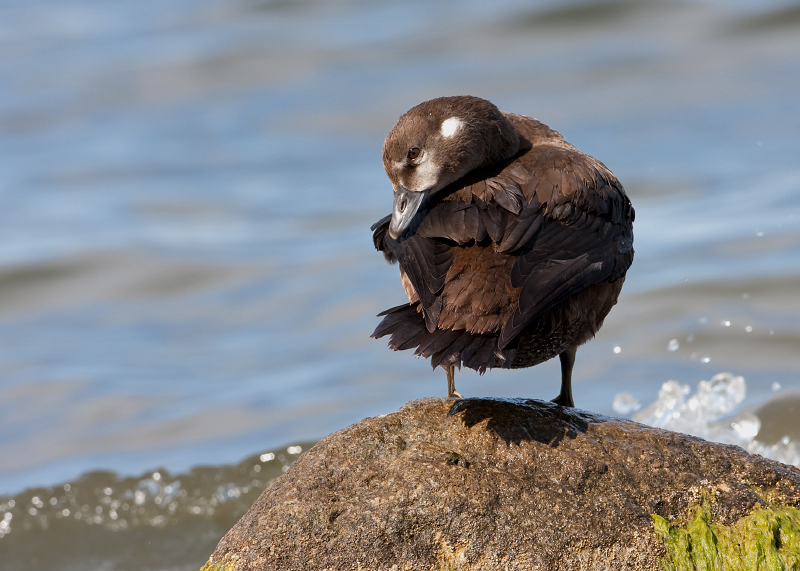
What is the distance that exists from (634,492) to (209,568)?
5.53 feet

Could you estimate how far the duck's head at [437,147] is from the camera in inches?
173

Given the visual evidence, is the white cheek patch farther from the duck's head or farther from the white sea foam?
the white sea foam

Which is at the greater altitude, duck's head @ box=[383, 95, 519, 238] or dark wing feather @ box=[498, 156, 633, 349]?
duck's head @ box=[383, 95, 519, 238]

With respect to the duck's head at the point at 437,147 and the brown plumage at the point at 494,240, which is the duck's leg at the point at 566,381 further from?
the duck's head at the point at 437,147

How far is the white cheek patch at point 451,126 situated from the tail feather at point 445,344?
0.99 metres

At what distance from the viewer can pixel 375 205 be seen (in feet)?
42.5

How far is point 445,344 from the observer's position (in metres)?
3.68

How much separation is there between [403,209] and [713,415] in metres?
4.84

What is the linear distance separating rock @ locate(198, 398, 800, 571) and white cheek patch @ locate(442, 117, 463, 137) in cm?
126

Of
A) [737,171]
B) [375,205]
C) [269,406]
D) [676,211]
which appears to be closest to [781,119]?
[737,171]

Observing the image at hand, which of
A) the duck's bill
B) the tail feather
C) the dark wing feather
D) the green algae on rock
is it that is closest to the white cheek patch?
the duck's bill

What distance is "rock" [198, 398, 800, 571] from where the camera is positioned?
354 cm

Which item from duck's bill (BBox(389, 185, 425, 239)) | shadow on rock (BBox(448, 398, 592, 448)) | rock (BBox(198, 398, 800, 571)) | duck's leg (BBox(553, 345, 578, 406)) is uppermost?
duck's bill (BBox(389, 185, 425, 239))

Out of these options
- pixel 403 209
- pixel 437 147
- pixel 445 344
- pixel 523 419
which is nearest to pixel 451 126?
pixel 437 147
